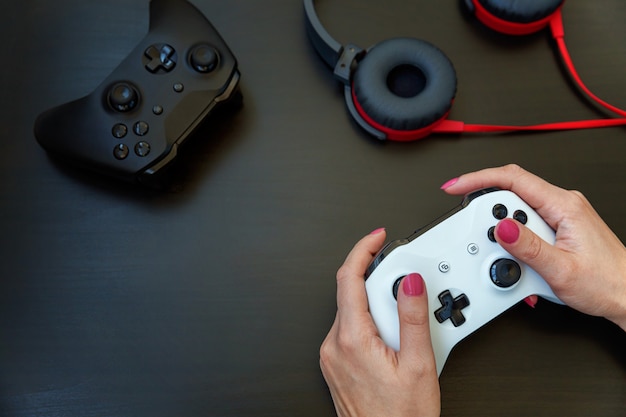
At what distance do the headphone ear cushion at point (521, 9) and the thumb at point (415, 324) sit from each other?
15.5 inches

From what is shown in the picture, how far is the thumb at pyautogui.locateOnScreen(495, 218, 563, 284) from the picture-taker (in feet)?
1.74

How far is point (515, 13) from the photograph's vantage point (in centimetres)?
69

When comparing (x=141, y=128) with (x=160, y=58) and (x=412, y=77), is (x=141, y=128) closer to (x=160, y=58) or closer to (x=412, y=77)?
(x=160, y=58)

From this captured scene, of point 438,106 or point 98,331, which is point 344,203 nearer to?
point 438,106

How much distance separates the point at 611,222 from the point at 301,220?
0.38 m

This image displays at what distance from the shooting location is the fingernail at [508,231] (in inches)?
20.9

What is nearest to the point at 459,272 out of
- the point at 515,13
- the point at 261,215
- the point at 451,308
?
the point at 451,308

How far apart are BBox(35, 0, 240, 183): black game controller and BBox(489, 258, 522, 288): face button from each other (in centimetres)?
37

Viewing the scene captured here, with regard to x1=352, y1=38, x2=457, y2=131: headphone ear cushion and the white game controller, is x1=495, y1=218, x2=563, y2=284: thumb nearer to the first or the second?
the white game controller

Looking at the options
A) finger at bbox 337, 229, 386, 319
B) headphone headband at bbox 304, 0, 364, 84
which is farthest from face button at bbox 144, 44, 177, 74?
finger at bbox 337, 229, 386, 319

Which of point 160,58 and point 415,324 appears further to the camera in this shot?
point 160,58

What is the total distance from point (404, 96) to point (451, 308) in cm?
28

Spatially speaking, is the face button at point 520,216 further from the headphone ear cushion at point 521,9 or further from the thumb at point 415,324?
the headphone ear cushion at point 521,9

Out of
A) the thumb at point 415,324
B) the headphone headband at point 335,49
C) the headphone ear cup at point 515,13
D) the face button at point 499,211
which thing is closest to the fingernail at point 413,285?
the thumb at point 415,324
